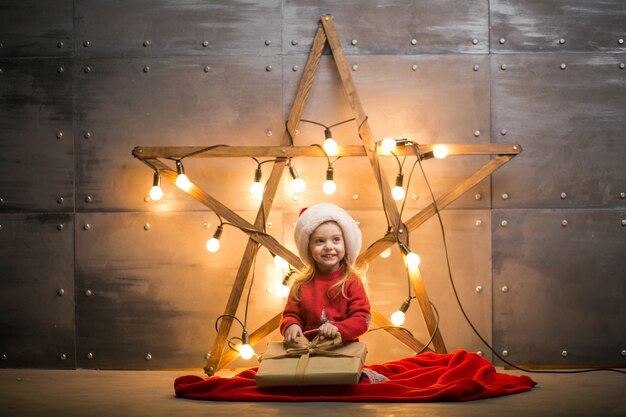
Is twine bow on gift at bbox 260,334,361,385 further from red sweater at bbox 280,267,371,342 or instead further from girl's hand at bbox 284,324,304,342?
red sweater at bbox 280,267,371,342

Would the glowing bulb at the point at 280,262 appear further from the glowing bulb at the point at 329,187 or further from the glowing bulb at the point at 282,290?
the glowing bulb at the point at 329,187

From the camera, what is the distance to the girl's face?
13.0 feet

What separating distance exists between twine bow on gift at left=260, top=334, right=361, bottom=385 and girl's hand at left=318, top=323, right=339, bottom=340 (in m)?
0.02

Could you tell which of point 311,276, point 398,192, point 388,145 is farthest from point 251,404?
point 388,145

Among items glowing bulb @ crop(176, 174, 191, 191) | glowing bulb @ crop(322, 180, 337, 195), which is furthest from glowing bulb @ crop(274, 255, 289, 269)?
glowing bulb @ crop(176, 174, 191, 191)

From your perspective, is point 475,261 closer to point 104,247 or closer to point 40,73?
point 104,247

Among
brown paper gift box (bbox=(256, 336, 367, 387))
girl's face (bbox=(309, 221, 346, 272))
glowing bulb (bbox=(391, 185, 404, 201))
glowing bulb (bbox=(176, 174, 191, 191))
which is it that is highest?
glowing bulb (bbox=(176, 174, 191, 191))

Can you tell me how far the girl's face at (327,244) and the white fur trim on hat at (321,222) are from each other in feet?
0.08

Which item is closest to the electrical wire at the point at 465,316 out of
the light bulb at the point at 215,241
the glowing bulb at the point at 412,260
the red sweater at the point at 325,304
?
the glowing bulb at the point at 412,260

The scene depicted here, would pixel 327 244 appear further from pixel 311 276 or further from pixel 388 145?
pixel 388 145

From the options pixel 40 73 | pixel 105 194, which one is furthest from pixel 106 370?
pixel 40 73

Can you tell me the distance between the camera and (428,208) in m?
4.31

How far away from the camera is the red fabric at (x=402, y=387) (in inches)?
137

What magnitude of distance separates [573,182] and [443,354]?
118 centimetres
